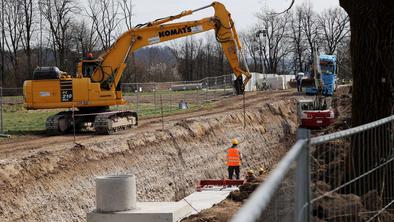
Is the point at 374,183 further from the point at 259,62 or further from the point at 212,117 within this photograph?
the point at 259,62

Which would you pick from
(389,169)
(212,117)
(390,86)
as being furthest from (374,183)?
(212,117)

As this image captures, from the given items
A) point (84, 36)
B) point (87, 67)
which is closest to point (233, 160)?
point (87, 67)

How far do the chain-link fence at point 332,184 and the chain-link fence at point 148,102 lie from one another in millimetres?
17550

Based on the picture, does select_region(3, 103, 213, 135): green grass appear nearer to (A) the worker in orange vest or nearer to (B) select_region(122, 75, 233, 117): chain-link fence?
(B) select_region(122, 75, 233, 117): chain-link fence

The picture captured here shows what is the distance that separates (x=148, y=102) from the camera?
4012cm

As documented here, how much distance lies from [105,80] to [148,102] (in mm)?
17388

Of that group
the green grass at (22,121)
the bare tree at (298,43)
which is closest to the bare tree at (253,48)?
the bare tree at (298,43)

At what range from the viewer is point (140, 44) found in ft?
76.6

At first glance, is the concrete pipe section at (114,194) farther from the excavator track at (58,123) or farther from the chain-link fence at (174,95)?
the chain-link fence at (174,95)

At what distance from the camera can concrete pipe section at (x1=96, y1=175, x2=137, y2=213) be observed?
1340cm

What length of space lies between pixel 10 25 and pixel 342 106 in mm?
48768

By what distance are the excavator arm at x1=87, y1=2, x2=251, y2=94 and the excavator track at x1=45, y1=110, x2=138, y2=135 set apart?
1.35 m

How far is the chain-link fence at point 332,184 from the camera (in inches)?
117

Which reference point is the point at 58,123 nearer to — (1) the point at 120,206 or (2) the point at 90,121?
(2) the point at 90,121
